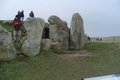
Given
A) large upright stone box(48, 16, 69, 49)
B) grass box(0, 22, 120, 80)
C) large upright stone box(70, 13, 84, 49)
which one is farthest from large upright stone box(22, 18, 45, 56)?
large upright stone box(70, 13, 84, 49)

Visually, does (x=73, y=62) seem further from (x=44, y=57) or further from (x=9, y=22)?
(x=9, y=22)

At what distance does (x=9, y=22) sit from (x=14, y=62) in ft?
48.9

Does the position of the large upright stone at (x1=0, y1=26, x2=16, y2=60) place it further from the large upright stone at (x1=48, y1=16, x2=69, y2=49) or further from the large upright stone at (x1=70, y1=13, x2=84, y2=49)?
the large upright stone at (x1=70, y1=13, x2=84, y2=49)

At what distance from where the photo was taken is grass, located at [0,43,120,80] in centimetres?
1814

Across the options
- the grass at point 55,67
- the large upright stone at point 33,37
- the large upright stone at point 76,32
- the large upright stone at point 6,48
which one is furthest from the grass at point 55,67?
the large upright stone at point 76,32

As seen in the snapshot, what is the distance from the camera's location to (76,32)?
28.2 meters

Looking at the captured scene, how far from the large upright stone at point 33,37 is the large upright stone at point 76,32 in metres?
5.33


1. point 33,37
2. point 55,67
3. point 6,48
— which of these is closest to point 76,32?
point 33,37

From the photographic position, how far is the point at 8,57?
65.5ft

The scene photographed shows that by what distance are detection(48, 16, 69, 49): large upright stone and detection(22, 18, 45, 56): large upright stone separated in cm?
393

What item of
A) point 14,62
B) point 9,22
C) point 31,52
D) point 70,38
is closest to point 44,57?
point 31,52

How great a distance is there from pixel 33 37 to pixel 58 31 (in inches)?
230

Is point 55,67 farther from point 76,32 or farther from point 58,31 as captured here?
point 76,32

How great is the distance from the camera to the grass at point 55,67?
18139mm
